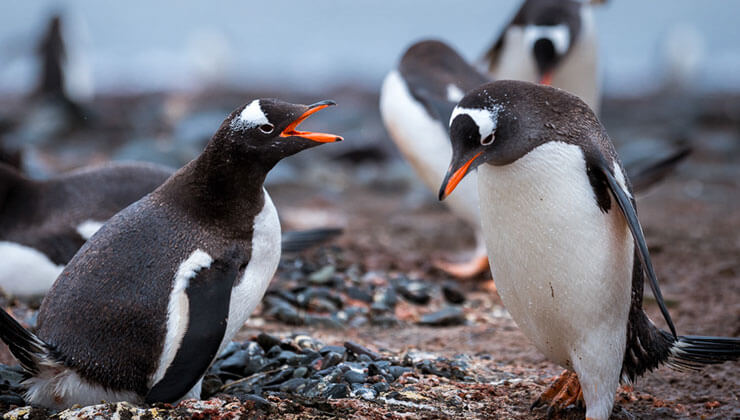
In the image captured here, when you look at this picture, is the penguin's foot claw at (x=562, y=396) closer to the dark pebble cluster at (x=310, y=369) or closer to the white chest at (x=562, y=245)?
the white chest at (x=562, y=245)

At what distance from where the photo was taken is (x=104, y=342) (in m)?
2.91

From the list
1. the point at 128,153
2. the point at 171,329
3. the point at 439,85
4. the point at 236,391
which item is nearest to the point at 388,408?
the point at 236,391

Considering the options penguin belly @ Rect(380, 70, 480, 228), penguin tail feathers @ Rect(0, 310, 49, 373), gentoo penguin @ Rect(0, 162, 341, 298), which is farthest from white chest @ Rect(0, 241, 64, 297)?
penguin belly @ Rect(380, 70, 480, 228)

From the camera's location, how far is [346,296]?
16.7ft

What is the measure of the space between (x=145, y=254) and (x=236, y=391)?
0.71 meters

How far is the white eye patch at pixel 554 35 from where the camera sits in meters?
6.88

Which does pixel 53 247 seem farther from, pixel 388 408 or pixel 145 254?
pixel 388 408

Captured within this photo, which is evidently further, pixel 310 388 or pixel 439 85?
pixel 439 85

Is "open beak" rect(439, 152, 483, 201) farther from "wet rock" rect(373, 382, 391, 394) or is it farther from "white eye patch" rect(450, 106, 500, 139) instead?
"wet rock" rect(373, 382, 391, 394)

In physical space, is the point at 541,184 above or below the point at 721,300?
above

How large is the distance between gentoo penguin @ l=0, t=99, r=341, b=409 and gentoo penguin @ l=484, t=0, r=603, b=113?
4223 millimetres

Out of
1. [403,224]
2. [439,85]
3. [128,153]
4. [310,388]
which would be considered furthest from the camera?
[128,153]

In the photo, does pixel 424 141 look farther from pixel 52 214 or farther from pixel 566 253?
pixel 566 253

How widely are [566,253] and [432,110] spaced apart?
114 inches
